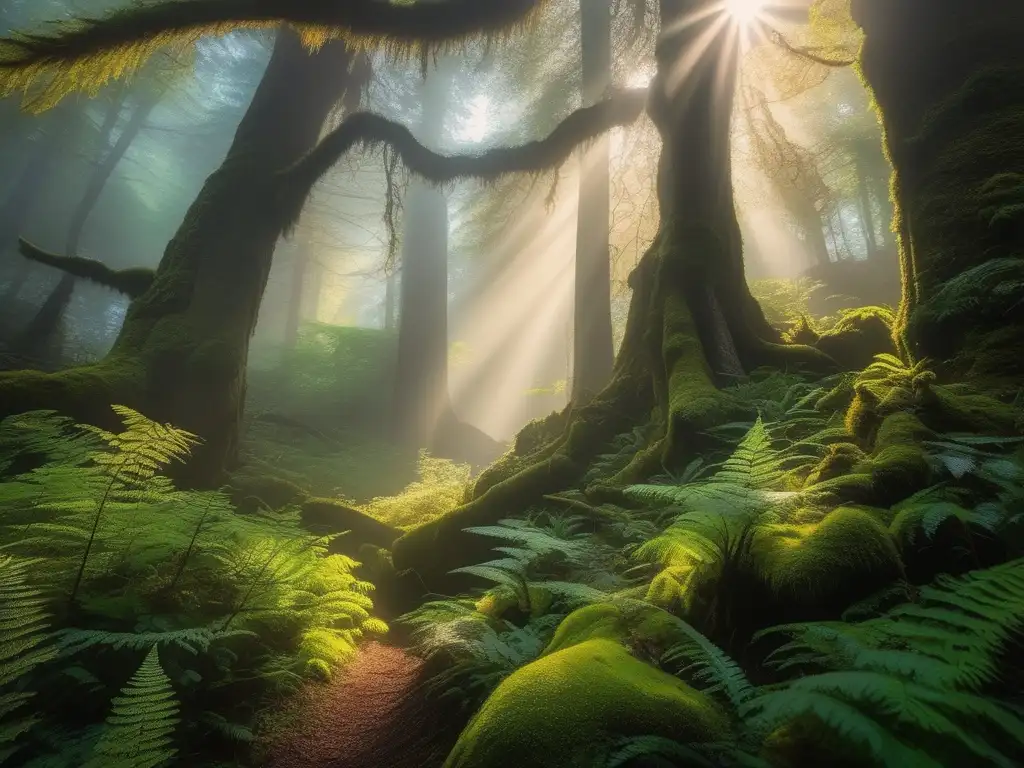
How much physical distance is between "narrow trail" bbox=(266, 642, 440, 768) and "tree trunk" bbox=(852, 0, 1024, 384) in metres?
4.37

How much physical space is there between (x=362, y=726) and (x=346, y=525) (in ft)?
13.9

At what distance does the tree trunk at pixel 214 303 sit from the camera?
6410mm

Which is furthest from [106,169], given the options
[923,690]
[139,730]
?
[923,690]

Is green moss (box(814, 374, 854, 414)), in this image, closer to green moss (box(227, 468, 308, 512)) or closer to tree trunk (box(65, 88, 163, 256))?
green moss (box(227, 468, 308, 512))

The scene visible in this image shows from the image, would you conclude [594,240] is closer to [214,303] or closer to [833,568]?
[214,303]

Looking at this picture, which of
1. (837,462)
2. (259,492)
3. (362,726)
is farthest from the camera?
(259,492)

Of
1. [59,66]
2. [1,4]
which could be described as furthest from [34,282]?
[59,66]

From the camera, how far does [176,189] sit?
117 feet

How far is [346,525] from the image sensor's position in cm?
682

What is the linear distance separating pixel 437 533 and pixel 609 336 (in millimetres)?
6773

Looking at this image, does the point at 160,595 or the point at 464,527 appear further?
the point at 464,527

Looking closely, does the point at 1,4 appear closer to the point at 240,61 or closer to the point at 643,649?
the point at 240,61

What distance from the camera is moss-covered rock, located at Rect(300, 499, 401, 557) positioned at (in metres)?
6.62

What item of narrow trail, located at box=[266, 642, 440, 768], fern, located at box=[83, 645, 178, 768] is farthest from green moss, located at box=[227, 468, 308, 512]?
fern, located at box=[83, 645, 178, 768]
